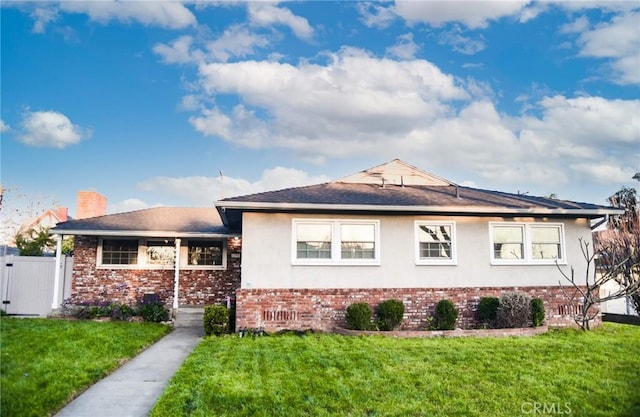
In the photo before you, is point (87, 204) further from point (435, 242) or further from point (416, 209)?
point (435, 242)

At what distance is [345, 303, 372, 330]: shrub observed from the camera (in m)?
11.4

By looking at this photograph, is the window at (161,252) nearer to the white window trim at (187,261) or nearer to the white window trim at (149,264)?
the white window trim at (149,264)

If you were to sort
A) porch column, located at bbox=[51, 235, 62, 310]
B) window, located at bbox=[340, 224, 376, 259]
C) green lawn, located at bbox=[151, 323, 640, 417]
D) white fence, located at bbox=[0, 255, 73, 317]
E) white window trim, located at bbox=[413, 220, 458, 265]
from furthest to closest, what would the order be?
white fence, located at bbox=[0, 255, 73, 317] < porch column, located at bbox=[51, 235, 62, 310] < white window trim, located at bbox=[413, 220, 458, 265] < window, located at bbox=[340, 224, 376, 259] < green lawn, located at bbox=[151, 323, 640, 417]

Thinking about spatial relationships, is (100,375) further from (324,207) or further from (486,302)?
(486,302)

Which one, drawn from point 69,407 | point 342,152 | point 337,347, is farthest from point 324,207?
point 342,152

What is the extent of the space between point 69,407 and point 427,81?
49.1 feet

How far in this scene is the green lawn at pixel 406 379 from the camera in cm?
563

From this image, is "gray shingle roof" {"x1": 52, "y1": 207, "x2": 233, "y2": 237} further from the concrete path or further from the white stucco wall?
the concrete path

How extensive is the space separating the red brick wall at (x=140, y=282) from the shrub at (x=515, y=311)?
871 centimetres

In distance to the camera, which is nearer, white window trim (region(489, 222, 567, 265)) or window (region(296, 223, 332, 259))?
window (region(296, 223, 332, 259))

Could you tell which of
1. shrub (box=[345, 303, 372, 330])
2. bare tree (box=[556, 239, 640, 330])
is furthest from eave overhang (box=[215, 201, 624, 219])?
shrub (box=[345, 303, 372, 330])

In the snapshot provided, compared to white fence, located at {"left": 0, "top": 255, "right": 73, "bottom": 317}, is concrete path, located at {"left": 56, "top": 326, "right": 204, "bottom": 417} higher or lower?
lower

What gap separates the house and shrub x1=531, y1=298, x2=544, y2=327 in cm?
76

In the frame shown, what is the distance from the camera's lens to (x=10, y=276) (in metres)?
15.0
